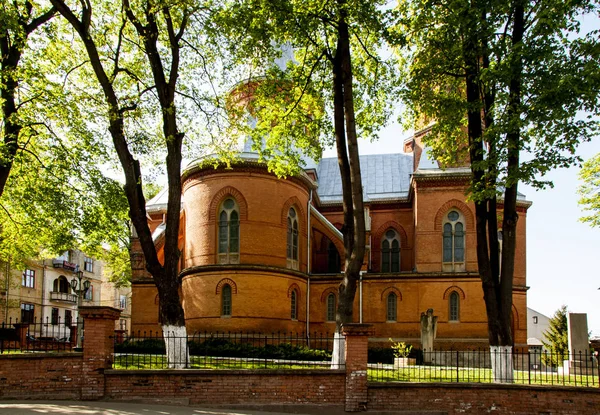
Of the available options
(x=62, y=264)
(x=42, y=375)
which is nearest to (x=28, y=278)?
(x=62, y=264)

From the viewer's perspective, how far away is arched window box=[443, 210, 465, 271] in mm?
26750

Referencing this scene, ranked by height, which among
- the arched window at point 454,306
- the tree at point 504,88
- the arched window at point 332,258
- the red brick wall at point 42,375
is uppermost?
the tree at point 504,88

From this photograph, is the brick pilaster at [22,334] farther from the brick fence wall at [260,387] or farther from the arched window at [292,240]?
the arched window at [292,240]

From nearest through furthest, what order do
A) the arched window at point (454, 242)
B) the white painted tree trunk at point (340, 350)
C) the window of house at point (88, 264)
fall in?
the white painted tree trunk at point (340, 350) → the arched window at point (454, 242) → the window of house at point (88, 264)

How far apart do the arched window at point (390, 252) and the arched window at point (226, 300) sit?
356 inches

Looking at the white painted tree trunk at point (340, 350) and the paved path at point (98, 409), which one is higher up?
the white painted tree trunk at point (340, 350)

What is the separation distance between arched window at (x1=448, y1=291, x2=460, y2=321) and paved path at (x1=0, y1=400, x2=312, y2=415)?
1617 centimetres

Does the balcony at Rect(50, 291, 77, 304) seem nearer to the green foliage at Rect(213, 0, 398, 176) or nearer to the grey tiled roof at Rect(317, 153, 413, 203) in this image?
the grey tiled roof at Rect(317, 153, 413, 203)

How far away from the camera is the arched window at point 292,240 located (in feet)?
84.6

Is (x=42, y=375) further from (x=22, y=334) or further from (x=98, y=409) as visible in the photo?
(x=22, y=334)

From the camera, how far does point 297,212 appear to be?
26.4m

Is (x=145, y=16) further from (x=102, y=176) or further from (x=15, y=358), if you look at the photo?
(x=15, y=358)

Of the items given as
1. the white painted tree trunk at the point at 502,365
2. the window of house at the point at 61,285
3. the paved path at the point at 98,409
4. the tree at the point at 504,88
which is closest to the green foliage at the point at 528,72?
the tree at the point at 504,88

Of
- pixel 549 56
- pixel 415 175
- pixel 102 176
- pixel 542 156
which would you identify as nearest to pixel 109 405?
pixel 102 176
